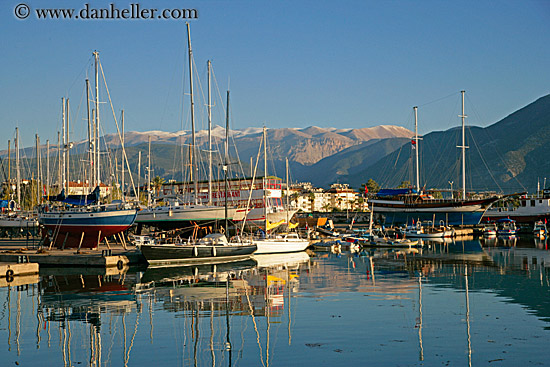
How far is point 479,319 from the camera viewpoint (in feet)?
101

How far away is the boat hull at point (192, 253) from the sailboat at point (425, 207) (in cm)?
7491

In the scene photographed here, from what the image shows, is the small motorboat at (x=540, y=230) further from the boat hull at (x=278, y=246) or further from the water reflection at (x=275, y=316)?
the water reflection at (x=275, y=316)

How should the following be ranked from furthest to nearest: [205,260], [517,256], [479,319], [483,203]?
[483,203], [517,256], [205,260], [479,319]

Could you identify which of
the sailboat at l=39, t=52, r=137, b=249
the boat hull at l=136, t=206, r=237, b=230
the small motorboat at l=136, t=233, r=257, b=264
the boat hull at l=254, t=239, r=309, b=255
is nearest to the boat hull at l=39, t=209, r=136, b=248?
the sailboat at l=39, t=52, r=137, b=249

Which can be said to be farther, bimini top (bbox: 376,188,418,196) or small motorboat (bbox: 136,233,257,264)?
bimini top (bbox: 376,188,418,196)

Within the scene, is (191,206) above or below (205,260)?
above

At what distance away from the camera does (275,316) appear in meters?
32.0

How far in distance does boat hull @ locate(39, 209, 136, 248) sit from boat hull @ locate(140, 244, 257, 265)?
8.68m

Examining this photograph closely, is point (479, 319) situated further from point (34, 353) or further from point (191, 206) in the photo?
point (191, 206)

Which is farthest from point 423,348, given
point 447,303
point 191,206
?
point 191,206

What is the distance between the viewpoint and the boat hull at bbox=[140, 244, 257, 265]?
52.5m

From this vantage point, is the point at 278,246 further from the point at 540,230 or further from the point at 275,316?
the point at 540,230

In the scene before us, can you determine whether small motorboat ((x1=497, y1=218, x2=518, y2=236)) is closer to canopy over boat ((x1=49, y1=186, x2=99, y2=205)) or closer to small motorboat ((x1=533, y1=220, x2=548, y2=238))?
small motorboat ((x1=533, y1=220, x2=548, y2=238))

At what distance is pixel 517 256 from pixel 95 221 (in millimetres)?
43394
